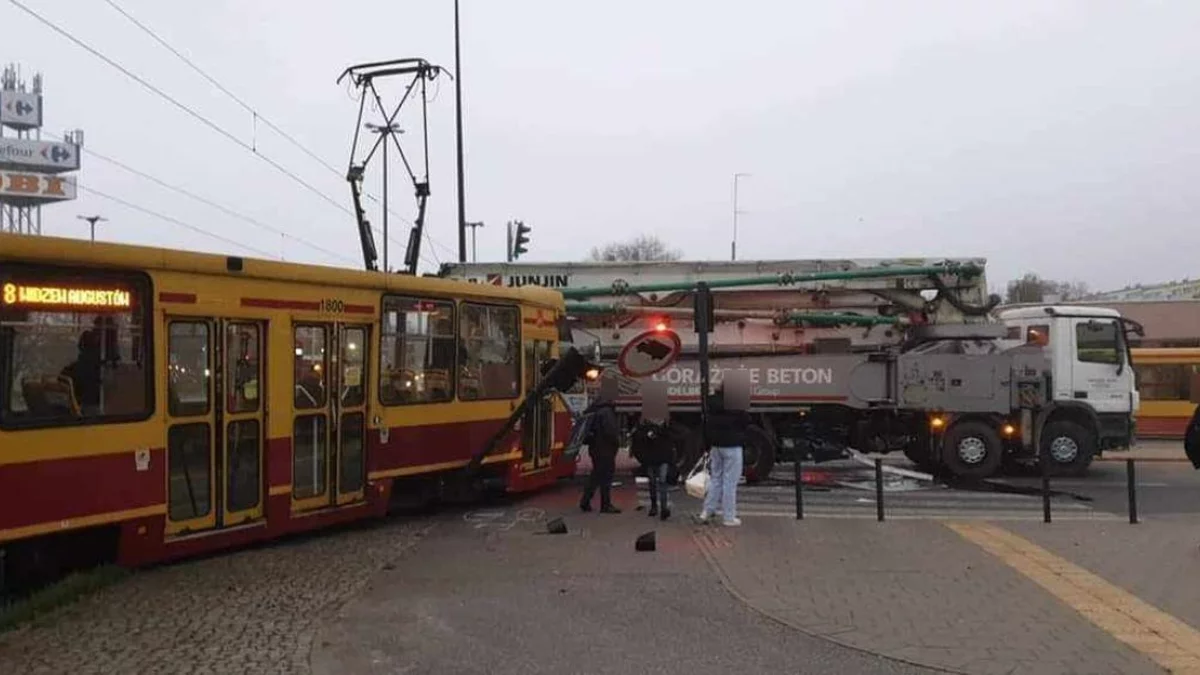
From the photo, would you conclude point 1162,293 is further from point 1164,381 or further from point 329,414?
point 329,414

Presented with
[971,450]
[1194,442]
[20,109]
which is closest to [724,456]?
[1194,442]

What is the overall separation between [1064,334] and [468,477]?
35.3 ft

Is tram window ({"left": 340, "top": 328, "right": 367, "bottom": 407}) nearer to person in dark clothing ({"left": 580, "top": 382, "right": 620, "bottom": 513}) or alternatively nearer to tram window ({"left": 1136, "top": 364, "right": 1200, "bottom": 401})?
person in dark clothing ({"left": 580, "top": 382, "right": 620, "bottom": 513})

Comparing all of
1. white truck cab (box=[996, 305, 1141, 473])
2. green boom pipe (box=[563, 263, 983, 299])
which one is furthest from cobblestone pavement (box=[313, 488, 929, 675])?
white truck cab (box=[996, 305, 1141, 473])

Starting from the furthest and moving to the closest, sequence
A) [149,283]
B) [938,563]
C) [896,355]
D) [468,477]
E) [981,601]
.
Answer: [896,355]
[468,477]
[938,563]
[149,283]
[981,601]

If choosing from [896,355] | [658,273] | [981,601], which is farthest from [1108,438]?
[981,601]

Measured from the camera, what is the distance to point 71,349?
7.49 meters

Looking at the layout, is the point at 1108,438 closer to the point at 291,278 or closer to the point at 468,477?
the point at 468,477

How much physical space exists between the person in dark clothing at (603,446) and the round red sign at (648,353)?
2.46 feet

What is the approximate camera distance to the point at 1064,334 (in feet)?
54.5

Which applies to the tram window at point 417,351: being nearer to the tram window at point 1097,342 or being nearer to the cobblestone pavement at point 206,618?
the cobblestone pavement at point 206,618

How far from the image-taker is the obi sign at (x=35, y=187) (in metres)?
90.4

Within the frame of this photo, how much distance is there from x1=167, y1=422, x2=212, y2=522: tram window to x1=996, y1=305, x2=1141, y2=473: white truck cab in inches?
515

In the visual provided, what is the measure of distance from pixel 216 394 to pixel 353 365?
171 cm
